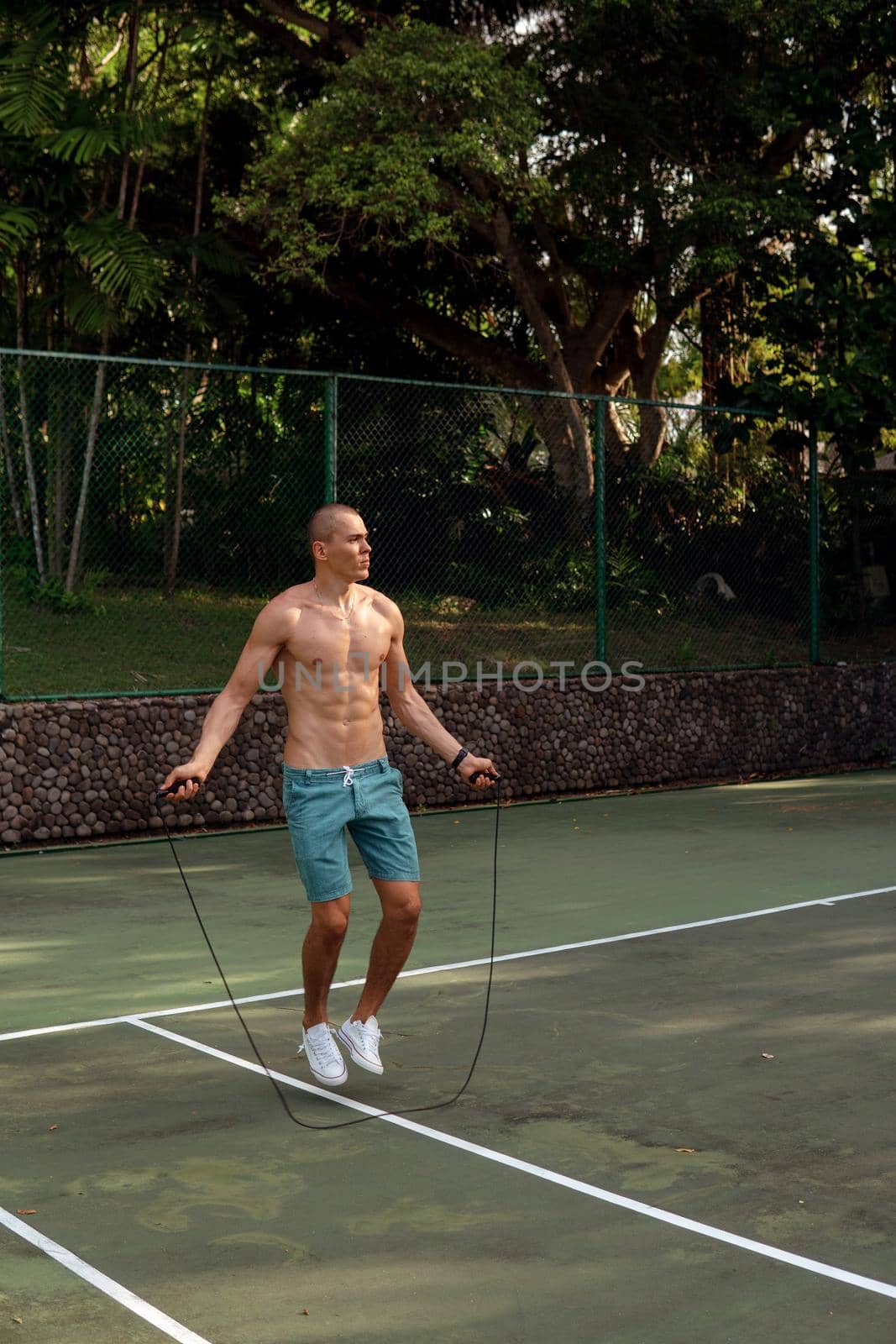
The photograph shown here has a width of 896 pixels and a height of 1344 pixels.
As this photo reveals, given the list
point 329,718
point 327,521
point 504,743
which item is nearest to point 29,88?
point 504,743

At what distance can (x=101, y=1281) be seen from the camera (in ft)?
13.1

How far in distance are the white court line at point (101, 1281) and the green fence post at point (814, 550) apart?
12388 millimetres

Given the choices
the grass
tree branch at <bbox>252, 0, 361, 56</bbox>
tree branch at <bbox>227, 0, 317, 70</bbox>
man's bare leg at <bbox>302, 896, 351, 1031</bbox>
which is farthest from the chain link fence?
man's bare leg at <bbox>302, 896, 351, 1031</bbox>

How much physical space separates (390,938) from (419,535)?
10534 millimetres

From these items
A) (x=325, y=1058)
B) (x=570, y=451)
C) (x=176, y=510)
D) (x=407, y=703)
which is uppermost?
(x=570, y=451)

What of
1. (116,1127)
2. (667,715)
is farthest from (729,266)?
(116,1127)

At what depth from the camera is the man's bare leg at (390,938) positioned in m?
5.59

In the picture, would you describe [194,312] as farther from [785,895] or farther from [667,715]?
[785,895]

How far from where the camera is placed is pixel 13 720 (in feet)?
34.7

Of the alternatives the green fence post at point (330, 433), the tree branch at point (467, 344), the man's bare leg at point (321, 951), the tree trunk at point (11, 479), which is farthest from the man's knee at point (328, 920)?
the tree branch at point (467, 344)

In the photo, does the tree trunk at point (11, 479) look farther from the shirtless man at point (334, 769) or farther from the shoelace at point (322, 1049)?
the shoelace at point (322, 1049)

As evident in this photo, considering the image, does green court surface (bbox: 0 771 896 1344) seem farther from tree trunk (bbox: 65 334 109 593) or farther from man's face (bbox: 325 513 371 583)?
tree trunk (bbox: 65 334 109 593)

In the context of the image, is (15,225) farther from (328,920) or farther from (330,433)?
(328,920)

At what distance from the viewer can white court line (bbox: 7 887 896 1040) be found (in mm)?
6531
